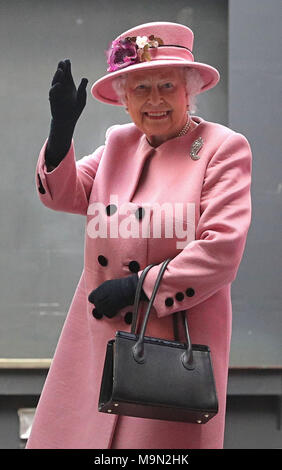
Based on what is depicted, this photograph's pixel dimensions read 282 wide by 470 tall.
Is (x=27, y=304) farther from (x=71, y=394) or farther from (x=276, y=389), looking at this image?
(x=71, y=394)

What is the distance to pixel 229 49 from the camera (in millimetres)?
4902

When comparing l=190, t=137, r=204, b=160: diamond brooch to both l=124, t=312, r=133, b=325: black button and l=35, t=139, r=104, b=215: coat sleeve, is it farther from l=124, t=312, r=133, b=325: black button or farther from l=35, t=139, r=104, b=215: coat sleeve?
l=124, t=312, r=133, b=325: black button

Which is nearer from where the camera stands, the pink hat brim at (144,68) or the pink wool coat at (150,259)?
the pink wool coat at (150,259)

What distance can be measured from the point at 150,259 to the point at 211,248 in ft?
0.77

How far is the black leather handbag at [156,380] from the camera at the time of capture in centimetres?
235

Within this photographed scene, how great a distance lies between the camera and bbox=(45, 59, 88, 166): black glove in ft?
8.34

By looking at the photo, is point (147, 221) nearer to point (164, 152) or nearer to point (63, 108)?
point (164, 152)

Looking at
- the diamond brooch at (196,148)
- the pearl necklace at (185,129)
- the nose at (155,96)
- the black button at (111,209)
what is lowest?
the black button at (111,209)

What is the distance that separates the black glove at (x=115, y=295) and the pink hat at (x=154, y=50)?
0.70 meters

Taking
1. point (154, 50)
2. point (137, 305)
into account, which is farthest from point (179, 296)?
point (154, 50)

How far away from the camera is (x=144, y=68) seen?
267cm

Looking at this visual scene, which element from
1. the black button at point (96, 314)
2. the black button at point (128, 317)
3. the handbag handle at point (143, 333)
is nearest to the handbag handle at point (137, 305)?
the handbag handle at point (143, 333)

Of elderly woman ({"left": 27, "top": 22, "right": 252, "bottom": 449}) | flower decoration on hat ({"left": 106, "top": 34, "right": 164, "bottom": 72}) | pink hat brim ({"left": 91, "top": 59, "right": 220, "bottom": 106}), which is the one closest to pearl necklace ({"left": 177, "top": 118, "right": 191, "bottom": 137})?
elderly woman ({"left": 27, "top": 22, "right": 252, "bottom": 449})

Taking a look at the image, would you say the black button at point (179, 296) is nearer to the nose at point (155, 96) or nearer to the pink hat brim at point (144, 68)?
the nose at point (155, 96)
